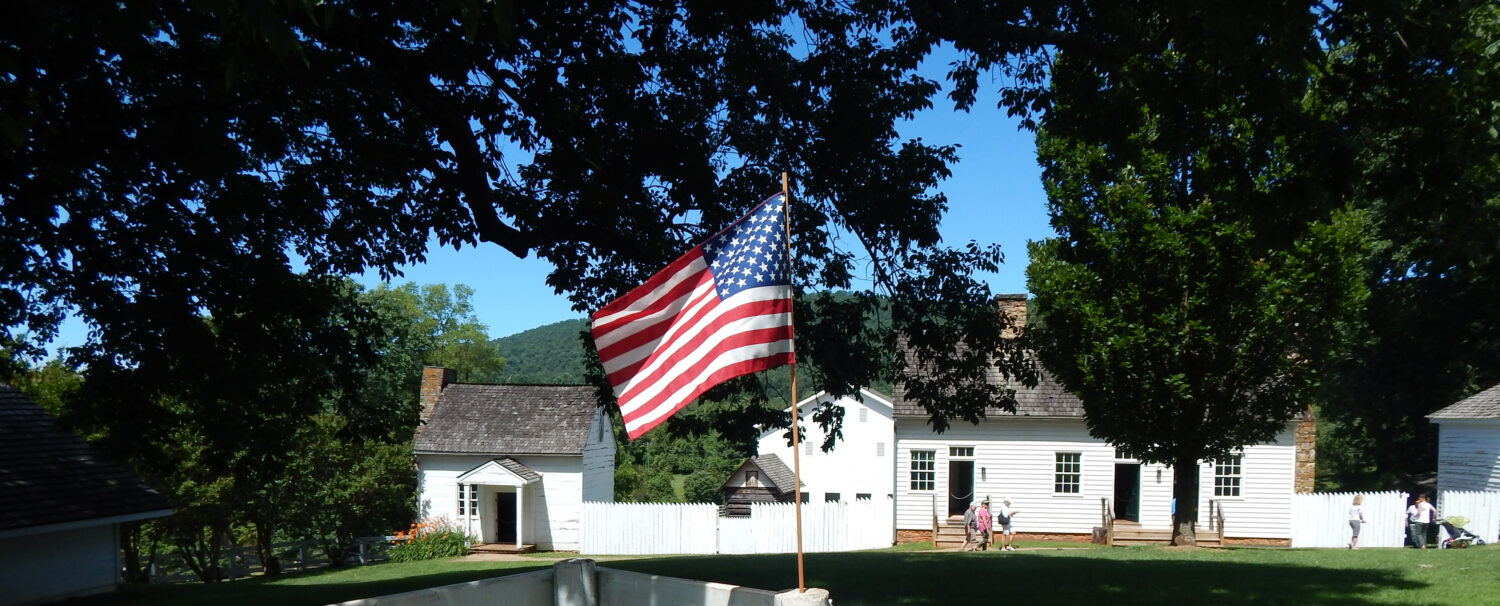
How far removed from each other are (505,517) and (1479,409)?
3150cm

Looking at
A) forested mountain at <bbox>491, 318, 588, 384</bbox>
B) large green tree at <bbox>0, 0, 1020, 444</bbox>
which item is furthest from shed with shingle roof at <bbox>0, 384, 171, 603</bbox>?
forested mountain at <bbox>491, 318, 588, 384</bbox>

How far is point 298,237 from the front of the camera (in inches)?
588

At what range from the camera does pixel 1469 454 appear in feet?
107

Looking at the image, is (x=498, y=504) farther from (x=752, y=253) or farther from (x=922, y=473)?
(x=752, y=253)

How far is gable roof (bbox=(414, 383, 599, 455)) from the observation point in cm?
4047

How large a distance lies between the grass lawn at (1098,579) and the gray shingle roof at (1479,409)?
12553 millimetres

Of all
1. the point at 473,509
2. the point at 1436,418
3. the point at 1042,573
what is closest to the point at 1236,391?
the point at 1042,573

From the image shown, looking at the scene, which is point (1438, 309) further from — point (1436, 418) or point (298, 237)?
point (298, 237)

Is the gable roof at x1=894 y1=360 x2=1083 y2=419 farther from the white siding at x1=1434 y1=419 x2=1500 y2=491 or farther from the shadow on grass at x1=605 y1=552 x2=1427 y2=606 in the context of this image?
the shadow on grass at x1=605 y1=552 x2=1427 y2=606

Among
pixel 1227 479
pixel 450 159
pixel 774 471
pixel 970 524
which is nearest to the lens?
pixel 450 159

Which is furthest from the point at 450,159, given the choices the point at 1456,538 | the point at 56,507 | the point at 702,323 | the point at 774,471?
the point at 774,471

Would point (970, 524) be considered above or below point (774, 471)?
above

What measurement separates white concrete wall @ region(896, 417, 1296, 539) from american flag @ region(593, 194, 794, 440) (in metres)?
28.1

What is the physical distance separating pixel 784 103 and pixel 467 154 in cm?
398
